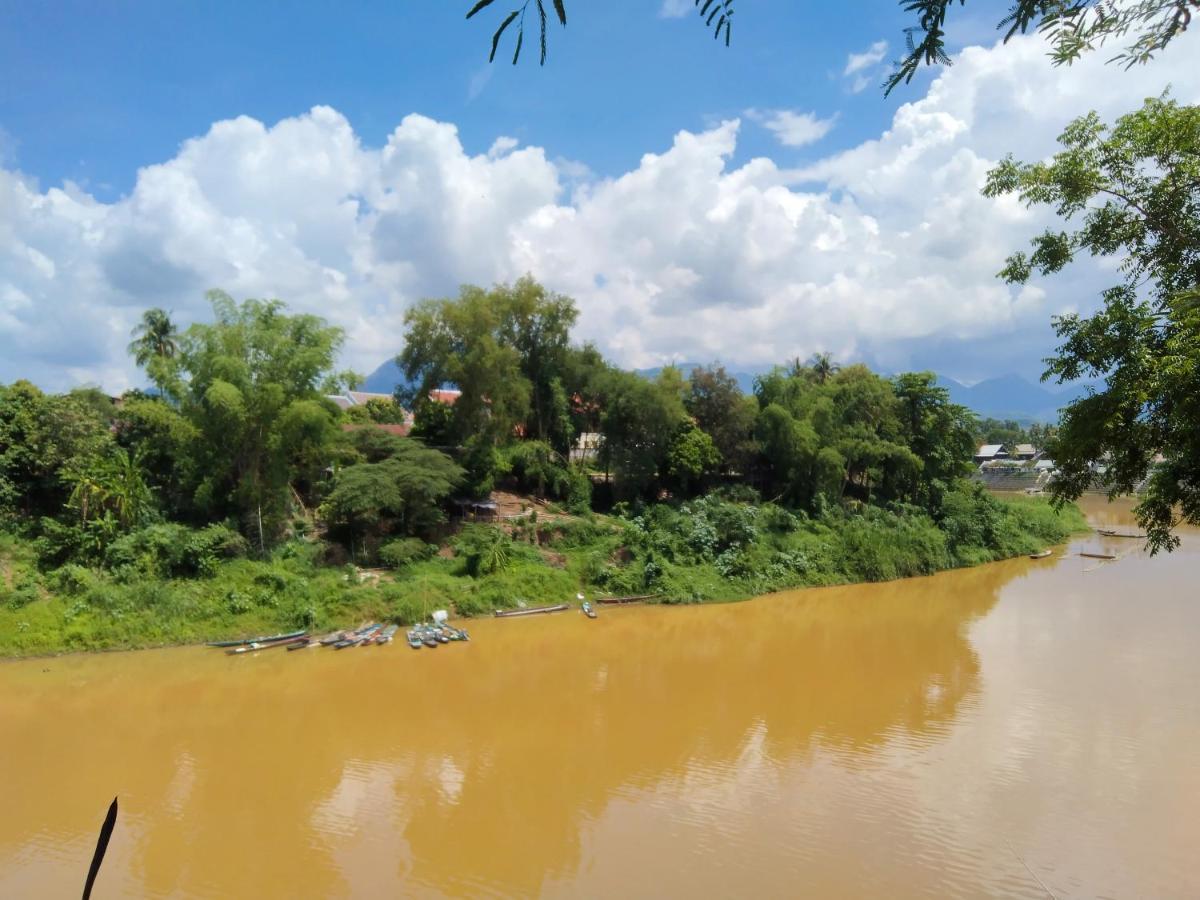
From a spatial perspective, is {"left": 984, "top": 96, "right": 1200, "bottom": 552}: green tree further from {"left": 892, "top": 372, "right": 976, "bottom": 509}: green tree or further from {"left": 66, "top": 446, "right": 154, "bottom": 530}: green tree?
{"left": 892, "top": 372, "right": 976, "bottom": 509}: green tree

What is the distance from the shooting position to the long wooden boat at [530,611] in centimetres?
1422

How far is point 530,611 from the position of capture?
1445 cm

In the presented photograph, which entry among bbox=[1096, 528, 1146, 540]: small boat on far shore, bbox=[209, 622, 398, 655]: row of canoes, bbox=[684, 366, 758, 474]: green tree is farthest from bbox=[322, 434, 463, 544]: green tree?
bbox=[1096, 528, 1146, 540]: small boat on far shore

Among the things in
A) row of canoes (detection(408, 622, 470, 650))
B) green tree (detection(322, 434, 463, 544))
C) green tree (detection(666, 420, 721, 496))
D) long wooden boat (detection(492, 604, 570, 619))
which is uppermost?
green tree (detection(666, 420, 721, 496))

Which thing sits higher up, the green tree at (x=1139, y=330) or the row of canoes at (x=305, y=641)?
the green tree at (x=1139, y=330)

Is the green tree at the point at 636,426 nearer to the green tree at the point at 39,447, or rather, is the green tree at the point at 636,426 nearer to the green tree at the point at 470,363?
the green tree at the point at 470,363

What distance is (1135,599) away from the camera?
15.8m

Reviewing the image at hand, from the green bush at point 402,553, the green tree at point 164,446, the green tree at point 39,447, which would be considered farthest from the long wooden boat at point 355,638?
the green tree at point 39,447

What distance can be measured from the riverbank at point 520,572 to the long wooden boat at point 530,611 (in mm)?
292

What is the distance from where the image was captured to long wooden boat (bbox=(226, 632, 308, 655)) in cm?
1187

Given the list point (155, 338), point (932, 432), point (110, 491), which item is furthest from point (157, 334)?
point (932, 432)

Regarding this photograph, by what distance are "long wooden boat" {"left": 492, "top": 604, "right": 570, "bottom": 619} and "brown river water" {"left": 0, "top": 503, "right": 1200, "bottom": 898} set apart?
31.3 inches

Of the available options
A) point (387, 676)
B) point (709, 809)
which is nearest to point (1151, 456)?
point (709, 809)

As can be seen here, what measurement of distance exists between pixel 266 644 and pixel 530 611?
4.75 meters
